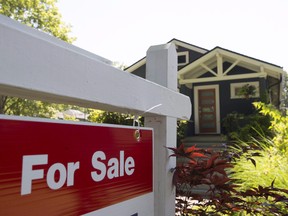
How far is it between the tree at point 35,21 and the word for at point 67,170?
17.5 metres

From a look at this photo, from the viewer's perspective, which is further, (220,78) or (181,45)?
(181,45)

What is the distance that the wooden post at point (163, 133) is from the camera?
1.74 metres

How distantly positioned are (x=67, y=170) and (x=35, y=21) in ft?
64.5

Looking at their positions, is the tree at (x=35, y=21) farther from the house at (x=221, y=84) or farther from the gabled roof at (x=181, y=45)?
the house at (x=221, y=84)

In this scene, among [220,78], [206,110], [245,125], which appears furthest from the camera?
[206,110]

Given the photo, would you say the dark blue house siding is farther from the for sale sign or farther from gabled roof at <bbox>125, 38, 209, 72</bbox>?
the for sale sign

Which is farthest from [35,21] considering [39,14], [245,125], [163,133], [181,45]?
[163,133]

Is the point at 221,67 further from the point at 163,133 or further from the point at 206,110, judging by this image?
the point at 163,133

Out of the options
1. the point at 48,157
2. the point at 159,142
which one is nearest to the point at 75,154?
the point at 48,157

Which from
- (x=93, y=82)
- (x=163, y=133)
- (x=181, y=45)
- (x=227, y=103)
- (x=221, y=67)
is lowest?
(x=163, y=133)

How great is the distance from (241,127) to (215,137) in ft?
5.32

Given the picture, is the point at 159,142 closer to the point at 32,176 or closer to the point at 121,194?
the point at 121,194

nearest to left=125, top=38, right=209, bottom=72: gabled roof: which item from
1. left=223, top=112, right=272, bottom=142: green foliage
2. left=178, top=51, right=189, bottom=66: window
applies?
left=178, top=51, right=189, bottom=66: window

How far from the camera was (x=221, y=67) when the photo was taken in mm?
13102
